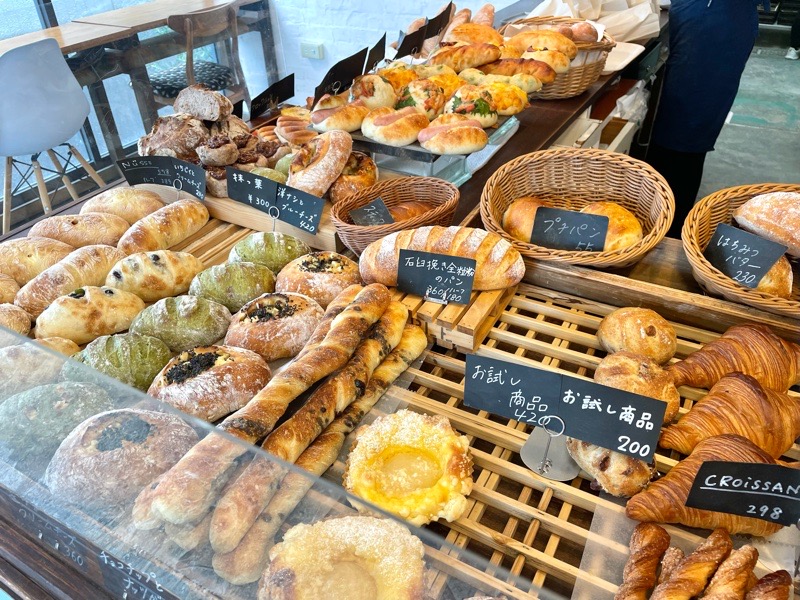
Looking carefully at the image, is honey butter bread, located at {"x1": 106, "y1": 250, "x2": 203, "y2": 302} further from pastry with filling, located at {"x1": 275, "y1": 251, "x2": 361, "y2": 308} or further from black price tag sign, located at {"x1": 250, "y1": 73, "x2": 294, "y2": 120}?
black price tag sign, located at {"x1": 250, "y1": 73, "x2": 294, "y2": 120}

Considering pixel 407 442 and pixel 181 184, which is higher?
pixel 181 184

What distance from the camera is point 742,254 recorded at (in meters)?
1.54

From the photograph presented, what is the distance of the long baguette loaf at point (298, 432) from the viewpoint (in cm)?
92

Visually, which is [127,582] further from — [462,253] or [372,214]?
[372,214]

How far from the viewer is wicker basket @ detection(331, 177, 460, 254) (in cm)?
175

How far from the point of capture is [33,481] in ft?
3.49

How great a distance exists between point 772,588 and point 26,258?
209cm

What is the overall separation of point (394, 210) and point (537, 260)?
53cm

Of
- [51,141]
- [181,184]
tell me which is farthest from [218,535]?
[51,141]

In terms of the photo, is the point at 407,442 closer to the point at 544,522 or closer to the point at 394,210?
the point at 544,522

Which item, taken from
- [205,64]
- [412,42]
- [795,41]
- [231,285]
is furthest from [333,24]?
[795,41]

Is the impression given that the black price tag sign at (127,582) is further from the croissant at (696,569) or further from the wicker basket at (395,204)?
the wicker basket at (395,204)

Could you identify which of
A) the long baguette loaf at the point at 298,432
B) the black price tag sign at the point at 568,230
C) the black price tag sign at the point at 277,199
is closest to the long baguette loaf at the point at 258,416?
the long baguette loaf at the point at 298,432

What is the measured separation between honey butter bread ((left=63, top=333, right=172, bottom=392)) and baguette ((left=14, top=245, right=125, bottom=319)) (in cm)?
32
